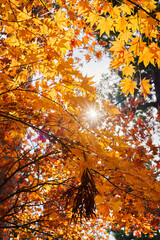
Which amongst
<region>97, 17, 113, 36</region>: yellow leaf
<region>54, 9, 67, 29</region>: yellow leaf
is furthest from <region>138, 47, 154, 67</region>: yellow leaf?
<region>54, 9, 67, 29</region>: yellow leaf

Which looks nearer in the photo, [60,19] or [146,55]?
[146,55]

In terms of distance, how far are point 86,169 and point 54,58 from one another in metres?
1.11

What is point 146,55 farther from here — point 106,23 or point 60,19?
point 60,19

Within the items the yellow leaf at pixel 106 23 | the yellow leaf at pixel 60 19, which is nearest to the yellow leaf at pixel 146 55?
the yellow leaf at pixel 106 23

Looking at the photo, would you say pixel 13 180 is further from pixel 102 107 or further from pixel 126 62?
pixel 126 62

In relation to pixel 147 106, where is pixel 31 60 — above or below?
below

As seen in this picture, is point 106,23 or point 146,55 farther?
point 106,23

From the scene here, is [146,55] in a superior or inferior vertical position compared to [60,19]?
inferior

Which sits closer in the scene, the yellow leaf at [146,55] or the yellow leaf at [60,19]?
the yellow leaf at [146,55]

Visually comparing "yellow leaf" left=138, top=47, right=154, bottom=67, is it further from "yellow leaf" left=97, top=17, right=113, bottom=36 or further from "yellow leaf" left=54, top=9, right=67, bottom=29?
"yellow leaf" left=54, top=9, right=67, bottom=29

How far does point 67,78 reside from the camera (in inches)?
63.0

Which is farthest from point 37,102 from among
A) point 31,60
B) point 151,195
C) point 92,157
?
point 151,195

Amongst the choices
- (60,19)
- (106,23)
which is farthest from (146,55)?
(60,19)

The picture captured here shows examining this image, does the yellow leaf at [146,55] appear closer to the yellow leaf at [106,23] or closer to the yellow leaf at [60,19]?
the yellow leaf at [106,23]
